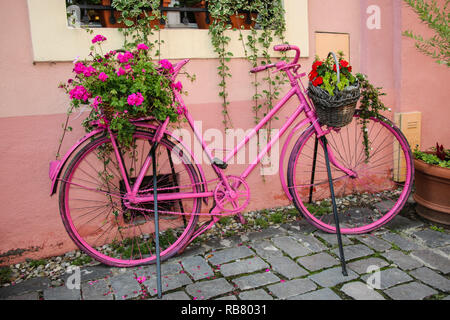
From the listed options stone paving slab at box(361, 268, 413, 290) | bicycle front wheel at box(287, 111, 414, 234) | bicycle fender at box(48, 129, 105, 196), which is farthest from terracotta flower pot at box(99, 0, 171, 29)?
stone paving slab at box(361, 268, 413, 290)

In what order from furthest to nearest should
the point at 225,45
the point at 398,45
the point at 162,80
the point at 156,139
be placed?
the point at 398,45
the point at 225,45
the point at 156,139
the point at 162,80

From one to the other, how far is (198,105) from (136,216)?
1.19m

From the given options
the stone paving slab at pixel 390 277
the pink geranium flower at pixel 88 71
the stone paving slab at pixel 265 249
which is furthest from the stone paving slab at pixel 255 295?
the pink geranium flower at pixel 88 71

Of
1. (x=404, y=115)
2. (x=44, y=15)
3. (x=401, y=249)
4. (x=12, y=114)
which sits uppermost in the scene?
(x=44, y=15)

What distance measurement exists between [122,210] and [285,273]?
4.85ft

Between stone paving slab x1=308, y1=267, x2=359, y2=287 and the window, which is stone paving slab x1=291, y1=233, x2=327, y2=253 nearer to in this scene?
stone paving slab x1=308, y1=267, x2=359, y2=287

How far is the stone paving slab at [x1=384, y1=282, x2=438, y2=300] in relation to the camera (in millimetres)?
2648

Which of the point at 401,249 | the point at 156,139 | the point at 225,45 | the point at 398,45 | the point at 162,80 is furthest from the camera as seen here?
the point at 398,45

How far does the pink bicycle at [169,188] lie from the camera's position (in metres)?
3.10

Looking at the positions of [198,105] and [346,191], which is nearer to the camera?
[198,105]

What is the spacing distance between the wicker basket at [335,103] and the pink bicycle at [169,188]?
0.56ft

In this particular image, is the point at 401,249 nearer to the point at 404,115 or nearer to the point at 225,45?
the point at 404,115

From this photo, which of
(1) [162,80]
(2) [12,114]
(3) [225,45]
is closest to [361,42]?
(3) [225,45]

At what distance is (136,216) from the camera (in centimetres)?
379
